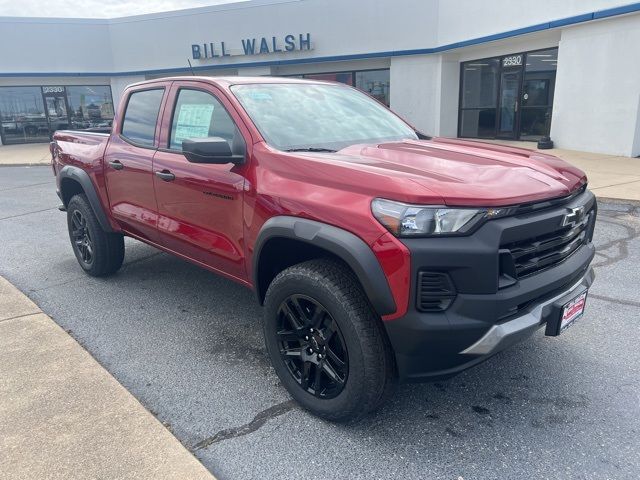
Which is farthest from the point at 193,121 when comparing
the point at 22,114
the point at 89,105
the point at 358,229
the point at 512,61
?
the point at 89,105

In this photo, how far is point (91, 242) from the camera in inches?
196

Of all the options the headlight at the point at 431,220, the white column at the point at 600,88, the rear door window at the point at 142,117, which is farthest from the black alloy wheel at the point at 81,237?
the white column at the point at 600,88

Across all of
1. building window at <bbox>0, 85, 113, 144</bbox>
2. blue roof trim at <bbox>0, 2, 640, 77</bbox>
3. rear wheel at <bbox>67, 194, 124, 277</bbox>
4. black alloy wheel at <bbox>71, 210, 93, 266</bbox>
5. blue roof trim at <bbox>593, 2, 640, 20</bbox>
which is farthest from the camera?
building window at <bbox>0, 85, 113, 144</bbox>

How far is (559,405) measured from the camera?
2.89m

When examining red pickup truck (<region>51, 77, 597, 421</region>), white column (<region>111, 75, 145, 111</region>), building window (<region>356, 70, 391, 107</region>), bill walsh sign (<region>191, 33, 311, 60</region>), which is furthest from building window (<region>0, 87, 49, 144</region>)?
red pickup truck (<region>51, 77, 597, 421</region>)

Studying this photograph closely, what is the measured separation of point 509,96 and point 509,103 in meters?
0.22

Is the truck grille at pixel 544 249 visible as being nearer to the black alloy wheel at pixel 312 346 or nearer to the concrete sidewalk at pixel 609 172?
the black alloy wheel at pixel 312 346

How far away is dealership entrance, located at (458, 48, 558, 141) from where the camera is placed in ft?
50.0

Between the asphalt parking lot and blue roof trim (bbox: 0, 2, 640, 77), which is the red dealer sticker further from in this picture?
blue roof trim (bbox: 0, 2, 640, 77)

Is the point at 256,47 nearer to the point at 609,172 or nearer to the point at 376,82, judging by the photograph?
the point at 376,82

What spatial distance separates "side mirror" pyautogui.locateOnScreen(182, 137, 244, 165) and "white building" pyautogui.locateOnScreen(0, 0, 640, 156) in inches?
169

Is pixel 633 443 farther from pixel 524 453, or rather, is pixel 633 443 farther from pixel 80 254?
pixel 80 254

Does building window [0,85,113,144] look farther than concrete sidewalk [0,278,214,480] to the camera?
Yes

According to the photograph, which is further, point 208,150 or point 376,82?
point 376,82
